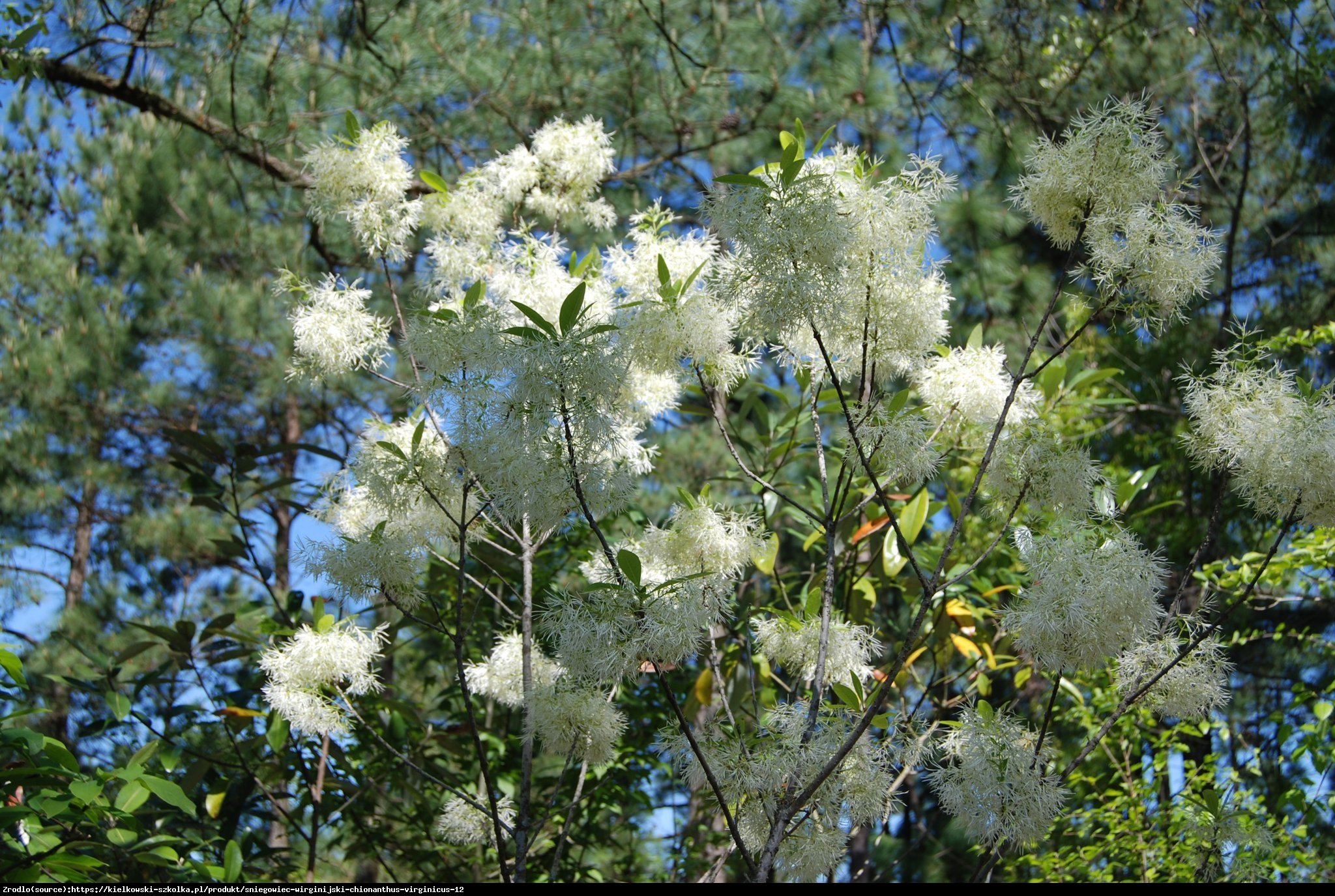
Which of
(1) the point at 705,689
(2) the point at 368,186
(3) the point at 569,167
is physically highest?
(3) the point at 569,167

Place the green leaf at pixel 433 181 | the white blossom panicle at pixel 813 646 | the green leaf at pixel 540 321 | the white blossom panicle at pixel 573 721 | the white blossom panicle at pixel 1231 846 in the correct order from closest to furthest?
the green leaf at pixel 540 321 < the white blossom panicle at pixel 573 721 < the white blossom panicle at pixel 813 646 < the white blossom panicle at pixel 1231 846 < the green leaf at pixel 433 181

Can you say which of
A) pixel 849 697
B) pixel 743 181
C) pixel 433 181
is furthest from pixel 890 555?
pixel 433 181

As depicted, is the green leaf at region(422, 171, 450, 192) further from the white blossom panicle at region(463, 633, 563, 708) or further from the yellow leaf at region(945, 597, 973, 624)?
the yellow leaf at region(945, 597, 973, 624)

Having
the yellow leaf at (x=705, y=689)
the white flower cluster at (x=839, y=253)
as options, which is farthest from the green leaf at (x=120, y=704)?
the white flower cluster at (x=839, y=253)

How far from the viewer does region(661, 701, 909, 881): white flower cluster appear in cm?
190

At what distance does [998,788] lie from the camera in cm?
191

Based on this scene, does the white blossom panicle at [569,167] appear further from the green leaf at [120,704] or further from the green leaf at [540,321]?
the green leaf at [120,704]

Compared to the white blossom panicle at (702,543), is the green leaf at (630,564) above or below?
below

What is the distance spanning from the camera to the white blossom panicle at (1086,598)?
182 cm

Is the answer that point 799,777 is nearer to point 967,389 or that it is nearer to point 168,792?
point 967,389

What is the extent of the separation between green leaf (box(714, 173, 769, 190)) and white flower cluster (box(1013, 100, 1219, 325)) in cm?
59

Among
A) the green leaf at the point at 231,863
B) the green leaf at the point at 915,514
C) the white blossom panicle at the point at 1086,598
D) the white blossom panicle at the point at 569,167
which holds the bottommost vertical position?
the green leaf at the point at 231,863

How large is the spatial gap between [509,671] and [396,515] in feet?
1.53

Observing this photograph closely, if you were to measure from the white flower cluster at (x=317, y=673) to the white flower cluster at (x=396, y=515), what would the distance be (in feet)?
0.37
